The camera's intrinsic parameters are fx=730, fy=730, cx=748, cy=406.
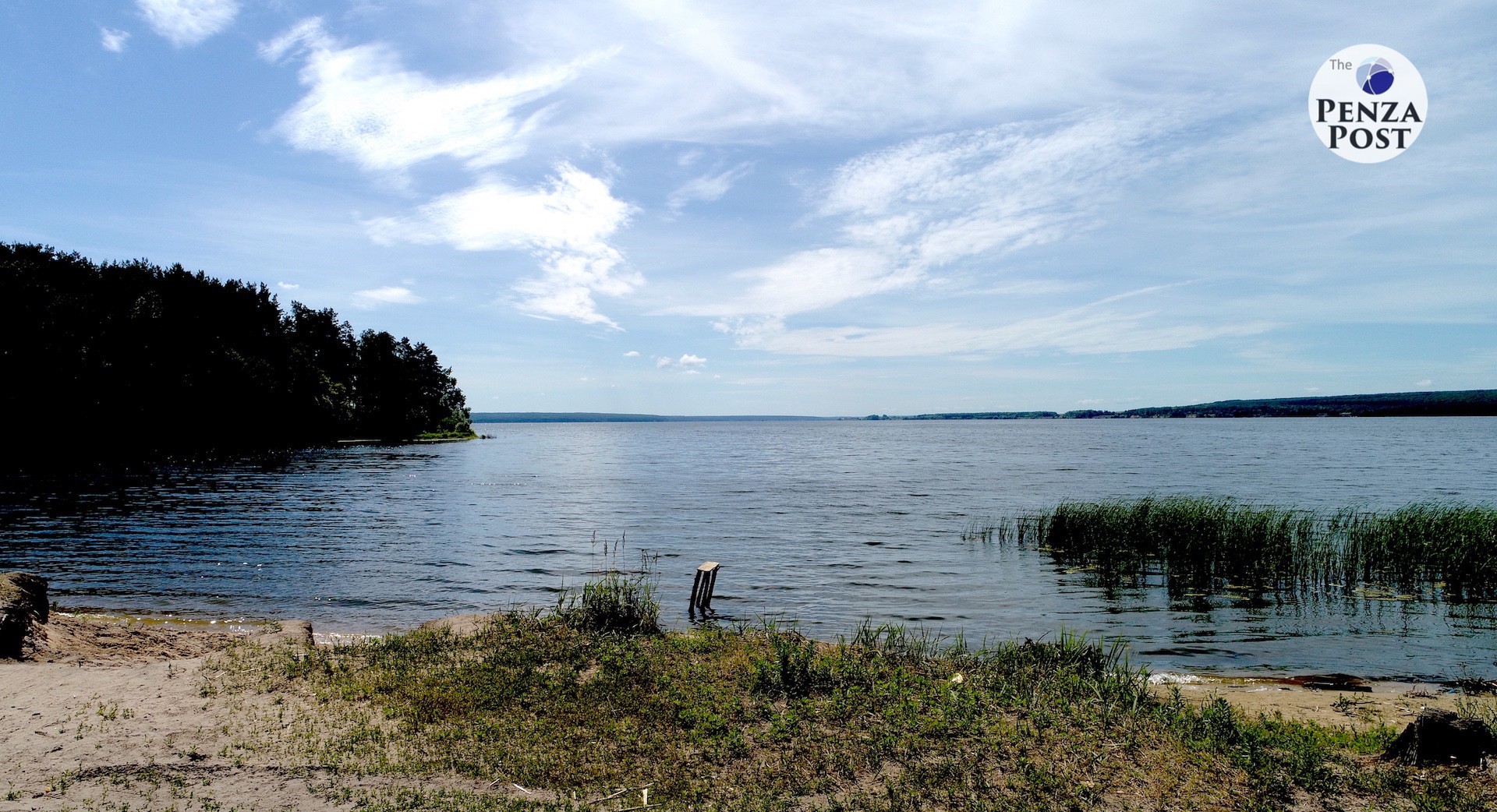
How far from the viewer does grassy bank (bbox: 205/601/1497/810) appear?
729cm

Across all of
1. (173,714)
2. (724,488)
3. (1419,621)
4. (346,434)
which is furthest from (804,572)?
(346,434)

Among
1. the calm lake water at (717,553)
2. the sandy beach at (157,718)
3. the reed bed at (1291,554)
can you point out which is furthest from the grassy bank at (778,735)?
the reed bed at (1291,554)

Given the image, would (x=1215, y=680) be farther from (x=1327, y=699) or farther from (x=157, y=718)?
(x=157, y=718)

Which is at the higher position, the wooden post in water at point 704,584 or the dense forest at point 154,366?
the dense forest at point 154,366

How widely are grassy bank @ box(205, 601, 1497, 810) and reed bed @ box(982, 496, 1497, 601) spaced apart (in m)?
14.0

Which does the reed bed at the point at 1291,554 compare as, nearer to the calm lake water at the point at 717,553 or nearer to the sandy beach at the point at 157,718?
the calm lake water at the point at 717,553

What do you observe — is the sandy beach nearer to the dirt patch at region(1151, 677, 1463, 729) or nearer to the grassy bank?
the dirt patch at region(1151, 677, 1463, 729)

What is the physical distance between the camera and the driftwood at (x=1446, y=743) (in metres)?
8.00

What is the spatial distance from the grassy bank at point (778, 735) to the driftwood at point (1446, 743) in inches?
12.5

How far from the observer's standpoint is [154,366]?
67562mm

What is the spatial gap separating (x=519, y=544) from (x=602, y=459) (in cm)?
6415

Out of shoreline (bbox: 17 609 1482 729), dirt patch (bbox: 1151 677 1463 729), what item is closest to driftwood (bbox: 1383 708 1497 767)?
dirt patch (bbox: 1151 677 1463 729)

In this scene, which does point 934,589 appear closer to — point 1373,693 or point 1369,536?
point 1373,693

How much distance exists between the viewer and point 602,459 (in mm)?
91750
